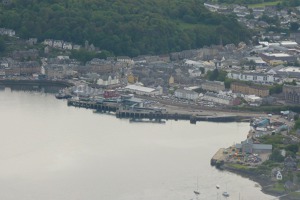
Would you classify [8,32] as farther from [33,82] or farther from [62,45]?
[33,82]

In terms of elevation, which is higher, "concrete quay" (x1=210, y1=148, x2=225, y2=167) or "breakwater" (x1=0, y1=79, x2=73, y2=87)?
"breakwater" (x1=0, y1=79, x2=73, y2=87)

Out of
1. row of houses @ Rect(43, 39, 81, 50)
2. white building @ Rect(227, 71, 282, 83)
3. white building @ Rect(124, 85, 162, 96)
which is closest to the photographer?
white building @ Rect(124, 85, 162, 96)

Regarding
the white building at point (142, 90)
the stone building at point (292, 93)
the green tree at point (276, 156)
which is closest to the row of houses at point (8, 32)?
the white building at point (142, 90)

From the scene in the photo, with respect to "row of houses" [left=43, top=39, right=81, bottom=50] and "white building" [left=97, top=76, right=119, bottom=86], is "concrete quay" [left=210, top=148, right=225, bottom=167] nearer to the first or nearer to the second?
"white building" [left=97, top=76, right=119, bottom=86]

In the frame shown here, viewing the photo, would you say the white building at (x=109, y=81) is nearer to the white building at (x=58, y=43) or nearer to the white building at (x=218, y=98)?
the white building at (x=218, y=98)

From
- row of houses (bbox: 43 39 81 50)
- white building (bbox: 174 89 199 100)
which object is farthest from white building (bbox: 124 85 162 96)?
row of houses (bbox: 43 39 81 50)

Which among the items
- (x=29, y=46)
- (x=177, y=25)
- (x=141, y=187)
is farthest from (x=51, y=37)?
(x=141, y=187)
